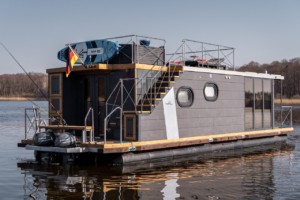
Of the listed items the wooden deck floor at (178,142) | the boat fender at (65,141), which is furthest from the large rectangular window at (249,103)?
the boat fender at (65,141)

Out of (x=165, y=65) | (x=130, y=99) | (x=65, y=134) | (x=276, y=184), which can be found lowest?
(x=276, y=184)

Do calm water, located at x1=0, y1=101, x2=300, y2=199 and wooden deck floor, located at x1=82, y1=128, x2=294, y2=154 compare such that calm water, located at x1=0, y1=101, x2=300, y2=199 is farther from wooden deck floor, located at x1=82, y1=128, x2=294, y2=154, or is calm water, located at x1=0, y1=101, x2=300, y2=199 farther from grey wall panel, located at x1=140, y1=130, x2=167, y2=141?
grey wall panel, located at x1=140, y1=130, x2=167, y2=141

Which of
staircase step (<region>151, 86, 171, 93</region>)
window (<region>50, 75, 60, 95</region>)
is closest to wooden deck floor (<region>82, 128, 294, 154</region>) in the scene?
staircase step (<region>151, 86, 171, 93</region>)

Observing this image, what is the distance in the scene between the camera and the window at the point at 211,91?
1569 centimetres

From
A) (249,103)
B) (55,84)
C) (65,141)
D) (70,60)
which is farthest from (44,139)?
(249,103)

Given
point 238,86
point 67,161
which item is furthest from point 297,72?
point 67,161

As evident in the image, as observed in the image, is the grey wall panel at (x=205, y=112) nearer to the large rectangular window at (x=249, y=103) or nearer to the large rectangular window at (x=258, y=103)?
the large rectangular window at (x=249, y=103)

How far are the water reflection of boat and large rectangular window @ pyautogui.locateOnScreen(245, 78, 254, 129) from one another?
10.4 ft

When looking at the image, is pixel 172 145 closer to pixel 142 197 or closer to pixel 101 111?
pixel 101 111

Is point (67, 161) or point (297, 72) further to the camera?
point (297, 72)

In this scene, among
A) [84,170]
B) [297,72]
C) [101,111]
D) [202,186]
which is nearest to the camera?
[202,186]

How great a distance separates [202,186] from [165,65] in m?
5.58

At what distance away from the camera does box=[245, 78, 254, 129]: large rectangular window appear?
17797 millimetres

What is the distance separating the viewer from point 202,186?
10250 mm
